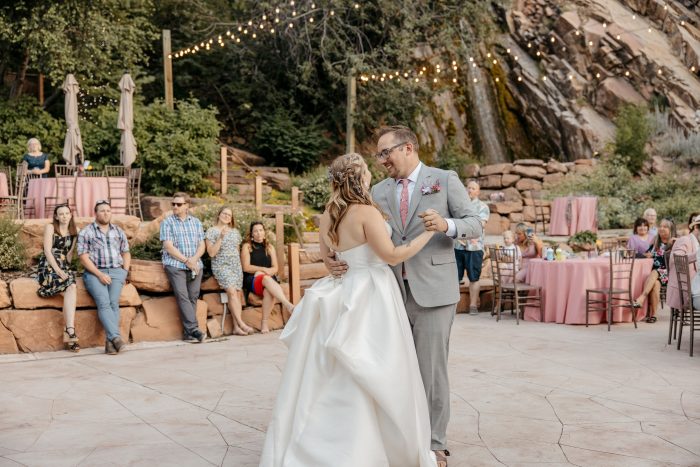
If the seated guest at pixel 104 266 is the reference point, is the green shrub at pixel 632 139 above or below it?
above

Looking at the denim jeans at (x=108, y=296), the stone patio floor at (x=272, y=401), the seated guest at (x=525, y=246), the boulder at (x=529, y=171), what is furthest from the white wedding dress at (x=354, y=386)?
the boulder at (x=529, y=171)

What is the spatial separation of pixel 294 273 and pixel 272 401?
3894 millimetres

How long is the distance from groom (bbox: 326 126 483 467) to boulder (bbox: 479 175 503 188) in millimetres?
15861

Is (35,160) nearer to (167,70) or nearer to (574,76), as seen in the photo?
(167,70)

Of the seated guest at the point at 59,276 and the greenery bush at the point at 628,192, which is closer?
the seated guest at the point at 59,276

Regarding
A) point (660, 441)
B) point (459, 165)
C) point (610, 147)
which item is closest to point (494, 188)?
point (459, 165)

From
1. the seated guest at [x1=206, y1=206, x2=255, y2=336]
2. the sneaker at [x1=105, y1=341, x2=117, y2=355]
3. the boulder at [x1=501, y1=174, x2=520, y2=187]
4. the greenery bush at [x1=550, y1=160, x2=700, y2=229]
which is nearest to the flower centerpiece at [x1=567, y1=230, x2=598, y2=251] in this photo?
the seated guest at [x1=206, y1=206, x2=255, y2=336]

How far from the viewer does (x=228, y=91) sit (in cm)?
2200

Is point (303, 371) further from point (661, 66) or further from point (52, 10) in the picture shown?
point (661, 66)

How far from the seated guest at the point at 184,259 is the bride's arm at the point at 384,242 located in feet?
16.3

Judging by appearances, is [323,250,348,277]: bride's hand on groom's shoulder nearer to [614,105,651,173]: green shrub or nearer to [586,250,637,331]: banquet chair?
[586,250,637,331]: banquet chair

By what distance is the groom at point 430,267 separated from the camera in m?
4.02

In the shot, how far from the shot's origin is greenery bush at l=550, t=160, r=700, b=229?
54.6 feet

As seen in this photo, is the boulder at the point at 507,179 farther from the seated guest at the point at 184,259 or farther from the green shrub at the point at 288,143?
the seated guest at the point at 184,259
